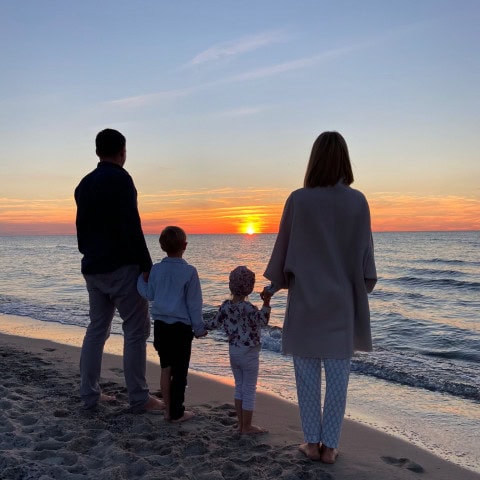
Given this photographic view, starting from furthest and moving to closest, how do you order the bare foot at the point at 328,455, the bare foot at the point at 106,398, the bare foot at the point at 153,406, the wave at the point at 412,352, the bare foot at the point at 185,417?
1. the wave at the point at 412,352
2. the bare foot at the point at 106,398
3. the bare foot at the point at 153,406
4. the bare foot at the point at 185,417
5. the bare foot at the point at 328,455

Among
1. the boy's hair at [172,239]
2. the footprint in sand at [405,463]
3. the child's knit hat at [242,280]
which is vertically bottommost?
the footprint in sand at [405,463]

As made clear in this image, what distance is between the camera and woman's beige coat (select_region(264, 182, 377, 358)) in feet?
10.4

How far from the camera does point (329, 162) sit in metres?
3.15

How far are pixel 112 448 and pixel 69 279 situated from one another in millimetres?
20264

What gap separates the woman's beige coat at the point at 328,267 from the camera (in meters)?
3.18

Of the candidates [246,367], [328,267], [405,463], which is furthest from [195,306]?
[405,463]

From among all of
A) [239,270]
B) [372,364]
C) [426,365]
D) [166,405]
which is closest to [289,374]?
[372,364]

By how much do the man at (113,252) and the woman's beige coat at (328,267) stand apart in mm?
1326

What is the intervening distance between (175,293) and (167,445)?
1070 millimetres

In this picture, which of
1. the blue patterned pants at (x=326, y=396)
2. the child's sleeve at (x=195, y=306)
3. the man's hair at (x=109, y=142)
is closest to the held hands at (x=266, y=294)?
the blue patterned pants at (x=326, y=396)

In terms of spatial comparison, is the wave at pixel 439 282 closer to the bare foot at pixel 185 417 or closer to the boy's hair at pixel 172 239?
the bare foot at pixel 185 417

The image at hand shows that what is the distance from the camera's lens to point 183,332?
12.7 ft

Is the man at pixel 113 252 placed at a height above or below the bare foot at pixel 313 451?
above

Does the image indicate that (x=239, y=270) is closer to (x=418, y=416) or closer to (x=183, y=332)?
(x=183, y=332)
